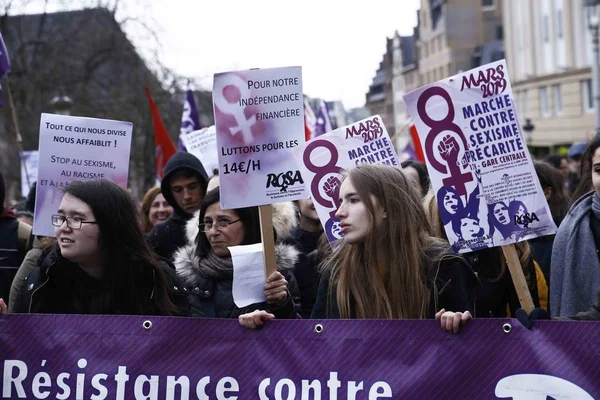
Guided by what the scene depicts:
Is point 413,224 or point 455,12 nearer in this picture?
point 413,224

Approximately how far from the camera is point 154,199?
880 centimetres

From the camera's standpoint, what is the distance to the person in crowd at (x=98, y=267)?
15.9ft

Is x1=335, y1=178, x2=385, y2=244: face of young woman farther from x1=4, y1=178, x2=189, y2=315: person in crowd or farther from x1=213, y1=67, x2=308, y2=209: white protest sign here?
Result: x1=4, y1=178, x2=189, y2=315: person in crowd

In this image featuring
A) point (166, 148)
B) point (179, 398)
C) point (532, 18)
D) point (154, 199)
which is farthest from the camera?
point (532, 18)

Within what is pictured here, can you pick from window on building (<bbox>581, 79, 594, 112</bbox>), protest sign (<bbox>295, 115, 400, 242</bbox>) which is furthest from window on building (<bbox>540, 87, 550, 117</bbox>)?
protest sign (<bbox>295, 115, 400, 242</bbox>)

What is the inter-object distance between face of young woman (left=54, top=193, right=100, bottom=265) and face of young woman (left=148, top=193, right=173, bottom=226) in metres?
3.75

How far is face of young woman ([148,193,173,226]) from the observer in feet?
28.4

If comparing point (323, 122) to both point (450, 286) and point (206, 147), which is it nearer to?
point (206, 147)

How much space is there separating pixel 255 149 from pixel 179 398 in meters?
1.39

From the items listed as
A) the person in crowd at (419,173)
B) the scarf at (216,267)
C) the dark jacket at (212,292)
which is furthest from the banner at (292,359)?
the person in crowd at (419,173)

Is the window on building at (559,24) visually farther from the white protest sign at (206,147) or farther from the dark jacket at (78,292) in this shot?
the dark jacket at (78,292)

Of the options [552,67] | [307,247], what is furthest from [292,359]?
[552,67]

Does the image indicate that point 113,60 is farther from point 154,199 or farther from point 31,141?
point 154,199

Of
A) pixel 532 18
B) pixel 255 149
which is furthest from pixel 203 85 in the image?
pixel 255 149
